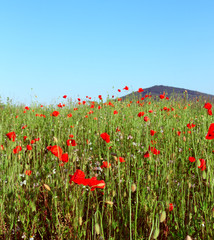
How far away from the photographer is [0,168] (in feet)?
8.41

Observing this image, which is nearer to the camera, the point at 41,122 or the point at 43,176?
the point at 43,176

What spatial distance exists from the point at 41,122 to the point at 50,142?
1.76 metres

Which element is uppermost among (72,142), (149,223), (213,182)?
(72,142)

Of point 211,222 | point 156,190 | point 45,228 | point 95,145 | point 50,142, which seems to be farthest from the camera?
point 50,142

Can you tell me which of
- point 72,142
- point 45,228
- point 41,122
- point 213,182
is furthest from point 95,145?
point 41,122

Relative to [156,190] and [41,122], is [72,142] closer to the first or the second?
[156,190]

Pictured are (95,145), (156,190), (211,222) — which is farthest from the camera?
(95,145)

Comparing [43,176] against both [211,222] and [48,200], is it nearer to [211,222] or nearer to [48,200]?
[48,200]

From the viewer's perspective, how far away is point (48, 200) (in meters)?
2.31

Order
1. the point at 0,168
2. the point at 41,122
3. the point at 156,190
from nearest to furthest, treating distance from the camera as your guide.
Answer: the point at 156,190 < the point at 0,168 < the point at 41,122

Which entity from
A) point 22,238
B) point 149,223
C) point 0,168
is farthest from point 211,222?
point 0,168

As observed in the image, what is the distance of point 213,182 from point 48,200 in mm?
1514

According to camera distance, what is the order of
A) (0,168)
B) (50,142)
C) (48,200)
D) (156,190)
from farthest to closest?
(50,142), (0,168), (48,200), (156,190)

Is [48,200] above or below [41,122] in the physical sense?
below
